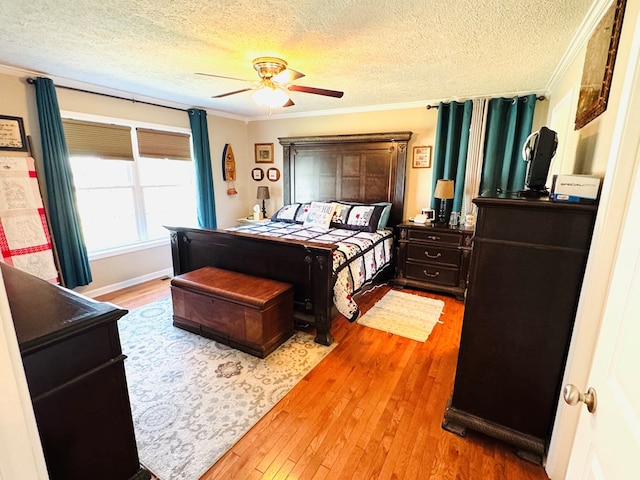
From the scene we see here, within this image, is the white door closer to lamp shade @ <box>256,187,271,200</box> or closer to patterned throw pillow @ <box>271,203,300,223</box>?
patterned throw pillow @ <box>271,203,300,223</box>

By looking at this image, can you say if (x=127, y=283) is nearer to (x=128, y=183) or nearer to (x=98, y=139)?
(x=128, y=183)

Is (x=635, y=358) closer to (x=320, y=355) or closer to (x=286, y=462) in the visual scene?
(x=286, y=462)

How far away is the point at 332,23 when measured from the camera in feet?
6.39

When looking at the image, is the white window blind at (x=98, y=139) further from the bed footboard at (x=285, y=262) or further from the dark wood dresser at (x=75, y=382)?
the dark wood dresser at (x=75, y=382)

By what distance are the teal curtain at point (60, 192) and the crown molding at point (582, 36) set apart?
4306 mm

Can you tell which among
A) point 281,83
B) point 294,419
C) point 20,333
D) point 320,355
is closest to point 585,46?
point 281,83

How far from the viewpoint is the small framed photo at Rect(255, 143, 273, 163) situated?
17.2 feet

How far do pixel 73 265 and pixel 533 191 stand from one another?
4223mm

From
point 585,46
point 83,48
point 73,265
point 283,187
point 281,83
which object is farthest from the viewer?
point 283,187

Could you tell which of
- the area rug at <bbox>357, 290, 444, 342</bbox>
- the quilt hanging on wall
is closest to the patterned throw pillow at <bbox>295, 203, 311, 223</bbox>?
the area rug at <bbox>357, 290, 444, 342</bbox>

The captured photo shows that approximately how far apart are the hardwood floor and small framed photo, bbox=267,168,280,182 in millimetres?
3417

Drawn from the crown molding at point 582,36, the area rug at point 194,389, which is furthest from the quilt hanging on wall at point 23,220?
the crown molding at point 582,36

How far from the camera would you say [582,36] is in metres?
1.99

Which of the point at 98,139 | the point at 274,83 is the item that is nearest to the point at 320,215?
the point at 274,83
